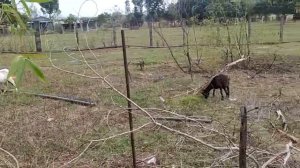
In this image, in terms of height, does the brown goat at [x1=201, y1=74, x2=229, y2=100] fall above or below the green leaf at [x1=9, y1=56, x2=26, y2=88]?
below

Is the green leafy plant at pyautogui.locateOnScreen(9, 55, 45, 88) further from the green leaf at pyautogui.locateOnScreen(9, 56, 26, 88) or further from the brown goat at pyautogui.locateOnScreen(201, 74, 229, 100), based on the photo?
the brown goat at pyautogui.locateOnScreen(201, 74, 229, 100)

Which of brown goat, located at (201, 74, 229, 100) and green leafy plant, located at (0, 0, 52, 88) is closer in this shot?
green leafy plant, located at (0, 0, 52, 88)

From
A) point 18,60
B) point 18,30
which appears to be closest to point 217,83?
point 18,30

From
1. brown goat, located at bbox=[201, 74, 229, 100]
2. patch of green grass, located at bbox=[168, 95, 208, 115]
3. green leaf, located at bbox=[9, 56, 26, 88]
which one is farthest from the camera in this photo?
brown goat, located at bbox=[201, 74, 229, 100]

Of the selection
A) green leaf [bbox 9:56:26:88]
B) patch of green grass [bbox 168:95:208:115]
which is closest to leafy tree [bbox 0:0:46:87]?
green leaf [bbox 9:56:26:88]

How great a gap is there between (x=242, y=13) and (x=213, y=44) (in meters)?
1.13

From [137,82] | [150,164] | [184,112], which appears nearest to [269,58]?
[137,82]

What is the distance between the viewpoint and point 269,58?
10.7 meters

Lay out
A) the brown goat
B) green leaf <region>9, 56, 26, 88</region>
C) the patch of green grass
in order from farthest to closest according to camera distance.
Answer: the brown goat < the patch of green grass < green leaf <region>9, 56, 26, 88</region>

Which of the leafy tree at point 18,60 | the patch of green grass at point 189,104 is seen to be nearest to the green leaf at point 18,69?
the leafy tree at point 18,60

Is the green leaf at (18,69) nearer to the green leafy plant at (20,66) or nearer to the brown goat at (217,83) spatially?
the green leafy plant at (20,66)

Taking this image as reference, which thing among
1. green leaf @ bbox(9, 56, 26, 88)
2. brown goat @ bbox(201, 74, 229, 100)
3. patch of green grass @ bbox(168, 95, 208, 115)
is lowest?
patch of green grass @ bbox(168, 95, 208, 115)

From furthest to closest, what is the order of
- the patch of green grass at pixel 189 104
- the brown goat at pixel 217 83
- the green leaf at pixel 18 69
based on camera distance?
the brown goat at pixel 217 83
the patch of green grass at pixel 189 104
the green leaf at pixel 18 69

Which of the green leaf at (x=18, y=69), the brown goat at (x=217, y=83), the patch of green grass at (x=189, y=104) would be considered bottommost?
the patch of green grass at (x=189, y=104)
